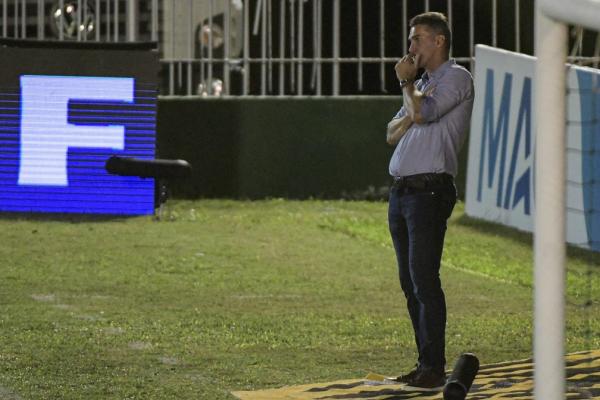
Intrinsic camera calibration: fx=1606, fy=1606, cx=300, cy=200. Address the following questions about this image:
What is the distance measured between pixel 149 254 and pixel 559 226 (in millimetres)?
7915

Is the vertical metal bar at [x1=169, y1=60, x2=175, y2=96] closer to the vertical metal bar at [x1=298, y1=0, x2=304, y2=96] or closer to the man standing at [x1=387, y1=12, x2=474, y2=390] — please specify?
the vertical metal bar at [x1=298, y1=0, x2=304, y2=96]

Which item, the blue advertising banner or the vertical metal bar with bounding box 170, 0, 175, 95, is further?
the vertical metal bar with bounding box 170, 0, 175, 95

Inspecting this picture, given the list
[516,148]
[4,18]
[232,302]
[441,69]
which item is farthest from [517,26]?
[441,69]

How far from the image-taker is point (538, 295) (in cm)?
498

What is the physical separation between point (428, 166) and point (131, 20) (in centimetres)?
1075

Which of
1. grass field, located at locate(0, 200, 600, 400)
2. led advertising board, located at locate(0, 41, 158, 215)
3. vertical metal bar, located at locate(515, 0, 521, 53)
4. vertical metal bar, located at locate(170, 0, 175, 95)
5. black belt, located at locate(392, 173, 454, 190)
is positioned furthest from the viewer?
vertical metal bar, located at locate(170, 0, 175, 95)

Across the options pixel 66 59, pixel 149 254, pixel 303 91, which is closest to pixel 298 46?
pixel 303 91

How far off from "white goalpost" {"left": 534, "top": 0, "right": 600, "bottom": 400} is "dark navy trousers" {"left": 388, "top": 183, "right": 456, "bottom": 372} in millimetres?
1901

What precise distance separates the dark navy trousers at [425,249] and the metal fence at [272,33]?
407 inches

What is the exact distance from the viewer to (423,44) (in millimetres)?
6957

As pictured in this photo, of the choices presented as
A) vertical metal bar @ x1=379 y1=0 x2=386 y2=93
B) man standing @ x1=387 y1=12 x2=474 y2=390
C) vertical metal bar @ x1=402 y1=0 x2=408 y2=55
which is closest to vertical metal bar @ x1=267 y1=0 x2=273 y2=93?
vertical metal bar @ x1=379 y1=0 x2=386 y2=93

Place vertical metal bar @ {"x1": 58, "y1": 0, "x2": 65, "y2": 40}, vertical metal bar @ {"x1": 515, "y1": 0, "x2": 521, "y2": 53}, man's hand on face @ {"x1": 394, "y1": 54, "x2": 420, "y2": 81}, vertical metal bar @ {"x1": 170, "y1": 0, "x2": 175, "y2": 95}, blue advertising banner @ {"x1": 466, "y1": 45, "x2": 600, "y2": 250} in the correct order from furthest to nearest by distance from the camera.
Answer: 1. vertical metal bar @ {"x1": 170, "y1": 0, "x2": 175, "y2": 95}
2. vertical metal bar @ {"x1": 58, "y1": 0, "x2": 65, "y2": 40}
3. vertical metal bar @ {"x1": 515, "y1": 0, "x2": 521, "y2": 53}
4. blue advertising banner @ {"x1": 466, "y1": 45, "x2": 600, "y2": 250}
5. man's hand on face @ {"x1": 394, "y1": 54, "x2": 420, "y2": 81}

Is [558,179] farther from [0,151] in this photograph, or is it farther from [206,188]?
[206,188]

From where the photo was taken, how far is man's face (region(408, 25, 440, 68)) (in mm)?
6945
